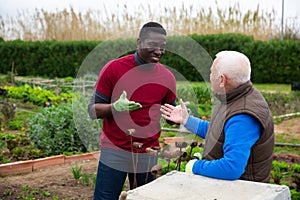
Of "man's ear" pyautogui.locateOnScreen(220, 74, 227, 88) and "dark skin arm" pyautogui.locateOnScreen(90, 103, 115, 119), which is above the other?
"man's ear" pyautogui.locateOnScreen(220, 74, 227, 88)

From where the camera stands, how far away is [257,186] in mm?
1919

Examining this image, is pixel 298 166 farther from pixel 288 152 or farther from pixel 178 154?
pixel 178 154

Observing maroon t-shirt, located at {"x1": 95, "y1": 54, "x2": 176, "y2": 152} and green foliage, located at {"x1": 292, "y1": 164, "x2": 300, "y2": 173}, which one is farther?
green foliage, located at {"x1": 292, "y1": 164, "x2": 300, "y2": 173}

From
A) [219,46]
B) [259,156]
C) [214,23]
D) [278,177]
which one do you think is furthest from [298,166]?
[214,23]

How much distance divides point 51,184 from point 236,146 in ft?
10.1

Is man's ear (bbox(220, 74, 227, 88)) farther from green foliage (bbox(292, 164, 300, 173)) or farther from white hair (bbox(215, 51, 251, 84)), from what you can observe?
green foliage (bbox(292, 164, 300, 173))

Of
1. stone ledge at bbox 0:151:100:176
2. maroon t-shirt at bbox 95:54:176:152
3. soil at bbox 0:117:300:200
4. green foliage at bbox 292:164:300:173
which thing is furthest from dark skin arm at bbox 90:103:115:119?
green foliage at bbox 292:164:300:173

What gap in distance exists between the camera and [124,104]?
248cm

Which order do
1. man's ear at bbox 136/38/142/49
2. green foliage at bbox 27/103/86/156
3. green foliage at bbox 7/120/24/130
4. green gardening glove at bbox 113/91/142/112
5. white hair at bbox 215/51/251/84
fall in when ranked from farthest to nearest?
green foliage at bbox 7/120/24/130, green foliage at bbox 27/103/86/156, man's ear at bbox 136/38/142/49, green gardening glove at bbox 113/91/142/112, white hair at bbox 215/51/251/84

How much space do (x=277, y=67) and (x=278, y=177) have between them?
11.8 m

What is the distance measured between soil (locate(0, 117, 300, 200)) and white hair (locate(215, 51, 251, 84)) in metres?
2.54

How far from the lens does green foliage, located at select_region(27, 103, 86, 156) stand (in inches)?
230

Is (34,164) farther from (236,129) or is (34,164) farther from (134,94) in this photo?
(236,129)

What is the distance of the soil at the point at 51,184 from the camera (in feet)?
14.2
